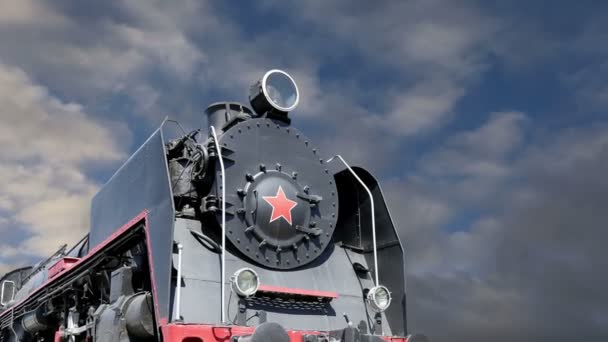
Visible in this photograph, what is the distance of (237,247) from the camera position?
642 cm

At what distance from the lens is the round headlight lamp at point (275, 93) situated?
7.23 metres

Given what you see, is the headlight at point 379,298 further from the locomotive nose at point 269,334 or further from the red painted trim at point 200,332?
the locomotive nose at point 269,334

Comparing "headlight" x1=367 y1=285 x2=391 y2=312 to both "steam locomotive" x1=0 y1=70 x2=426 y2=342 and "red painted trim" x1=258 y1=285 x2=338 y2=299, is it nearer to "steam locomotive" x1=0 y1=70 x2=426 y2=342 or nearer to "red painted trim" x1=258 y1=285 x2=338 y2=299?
"steam locomotive" x1=0 y1=70 x2=426 y2=342

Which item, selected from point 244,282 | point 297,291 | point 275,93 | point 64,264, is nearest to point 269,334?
point 244,282

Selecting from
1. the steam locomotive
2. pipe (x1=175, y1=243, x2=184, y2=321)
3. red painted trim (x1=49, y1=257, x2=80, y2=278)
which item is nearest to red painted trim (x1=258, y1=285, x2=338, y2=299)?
the steam locomotive

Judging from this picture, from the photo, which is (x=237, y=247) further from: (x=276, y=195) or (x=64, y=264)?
(x=64, y=264)

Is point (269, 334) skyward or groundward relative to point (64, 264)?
groundward

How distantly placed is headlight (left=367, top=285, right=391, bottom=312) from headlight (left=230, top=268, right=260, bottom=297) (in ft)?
4.77

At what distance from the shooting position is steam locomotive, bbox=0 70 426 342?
5.60 metres

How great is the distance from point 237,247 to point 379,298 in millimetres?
1599

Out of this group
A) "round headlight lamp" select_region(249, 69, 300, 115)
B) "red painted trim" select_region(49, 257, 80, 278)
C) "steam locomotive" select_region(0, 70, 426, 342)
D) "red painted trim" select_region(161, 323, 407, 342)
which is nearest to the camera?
"red painted trim" select_region(161, 323, 407, 342)

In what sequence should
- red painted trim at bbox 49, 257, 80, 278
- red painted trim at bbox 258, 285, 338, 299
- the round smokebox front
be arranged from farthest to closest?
red painted trim at bbox 49, 257, 80, 278 < the round smokebox front < red painted trim at bbox 258, 285, 338, 299

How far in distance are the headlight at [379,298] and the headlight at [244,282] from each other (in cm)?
145

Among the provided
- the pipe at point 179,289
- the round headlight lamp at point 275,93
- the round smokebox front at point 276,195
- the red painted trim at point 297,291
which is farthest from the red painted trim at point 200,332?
the round headlight lamp at point 275,93
